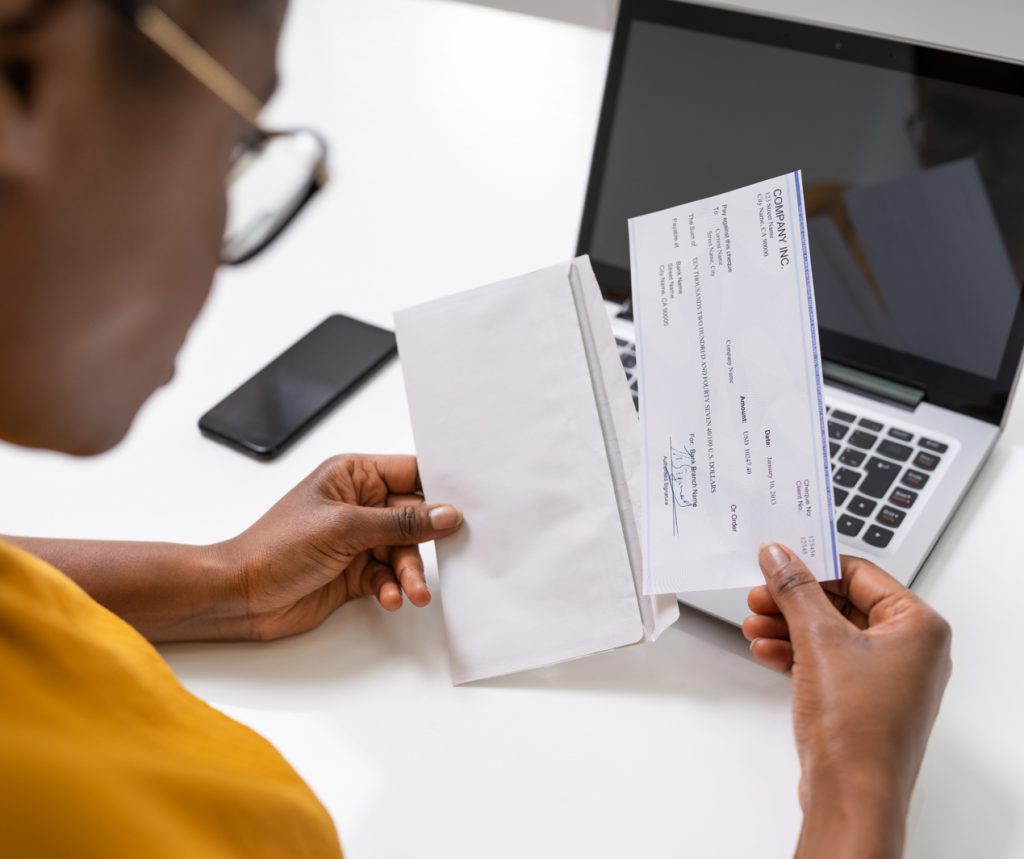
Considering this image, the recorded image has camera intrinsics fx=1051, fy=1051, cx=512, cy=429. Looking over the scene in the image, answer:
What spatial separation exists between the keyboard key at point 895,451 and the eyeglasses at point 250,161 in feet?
1.69

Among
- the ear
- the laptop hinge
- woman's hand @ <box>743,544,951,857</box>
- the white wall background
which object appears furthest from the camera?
the white wall background

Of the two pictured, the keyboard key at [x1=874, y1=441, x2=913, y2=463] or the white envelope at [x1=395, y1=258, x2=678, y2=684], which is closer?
the white envelope at [x1=395, y1=258, x2=678, y2=684]

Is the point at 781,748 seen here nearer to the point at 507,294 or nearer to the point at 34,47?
the point at 507,294

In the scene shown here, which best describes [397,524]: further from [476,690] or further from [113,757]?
[113,757]

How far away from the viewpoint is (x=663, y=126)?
930mm

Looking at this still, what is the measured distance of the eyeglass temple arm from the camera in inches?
13.9

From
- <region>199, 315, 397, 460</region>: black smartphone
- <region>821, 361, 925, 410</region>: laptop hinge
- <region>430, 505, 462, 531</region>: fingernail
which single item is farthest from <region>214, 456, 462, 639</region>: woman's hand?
<region>821, 361, 925, 410</region>: laptop hinge

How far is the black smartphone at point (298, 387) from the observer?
932 mm

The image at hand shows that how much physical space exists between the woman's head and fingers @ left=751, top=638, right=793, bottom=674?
0.41 meters

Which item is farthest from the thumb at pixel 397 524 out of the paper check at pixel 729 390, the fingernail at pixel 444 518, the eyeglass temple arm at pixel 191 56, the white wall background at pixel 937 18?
the white wall background at pixel 937 18

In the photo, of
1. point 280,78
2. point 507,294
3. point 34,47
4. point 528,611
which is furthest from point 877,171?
point 34,47

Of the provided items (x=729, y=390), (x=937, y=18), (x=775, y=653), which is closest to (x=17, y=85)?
(x=729, y=390)

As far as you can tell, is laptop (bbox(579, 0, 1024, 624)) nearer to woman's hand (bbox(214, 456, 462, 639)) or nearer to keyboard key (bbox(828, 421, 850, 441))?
keyboard key (bbox(828, 421, 850, 441))
